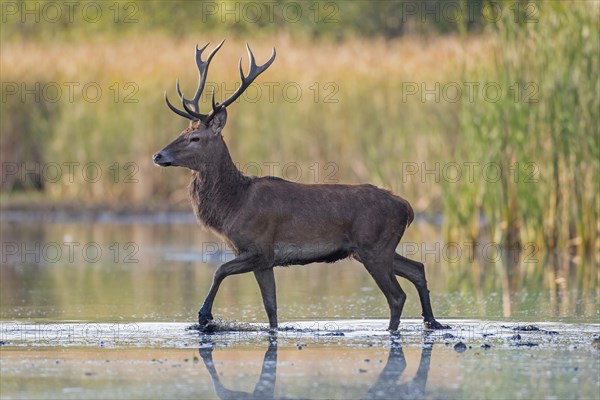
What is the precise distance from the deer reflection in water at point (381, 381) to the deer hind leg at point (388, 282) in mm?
1294

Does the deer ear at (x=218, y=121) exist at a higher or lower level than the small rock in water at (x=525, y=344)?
higher

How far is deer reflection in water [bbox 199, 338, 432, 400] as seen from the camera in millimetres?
8469

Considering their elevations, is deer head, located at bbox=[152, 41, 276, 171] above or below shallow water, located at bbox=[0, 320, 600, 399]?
above

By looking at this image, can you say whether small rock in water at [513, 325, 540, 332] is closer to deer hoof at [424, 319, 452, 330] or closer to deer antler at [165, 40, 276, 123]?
deer hoof at [424, 319, 452, 330]

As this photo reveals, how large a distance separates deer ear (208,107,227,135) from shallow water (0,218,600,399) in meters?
1.60

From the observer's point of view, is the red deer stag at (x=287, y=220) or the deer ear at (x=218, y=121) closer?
the red deer stag at (x=287, y=220)

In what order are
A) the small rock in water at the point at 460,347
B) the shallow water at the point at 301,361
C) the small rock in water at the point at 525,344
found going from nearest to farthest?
the shallow water at the point at 301,361 → the small rock in water at the point at 460,347 → the small rock in water at the point at 525,344

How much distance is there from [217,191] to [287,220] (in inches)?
24.1

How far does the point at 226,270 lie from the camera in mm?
11461

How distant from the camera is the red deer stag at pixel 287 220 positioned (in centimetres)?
1170

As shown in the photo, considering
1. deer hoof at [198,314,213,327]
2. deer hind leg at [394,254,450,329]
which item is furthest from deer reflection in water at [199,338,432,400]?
deer hind leg at [394,254,450,329]

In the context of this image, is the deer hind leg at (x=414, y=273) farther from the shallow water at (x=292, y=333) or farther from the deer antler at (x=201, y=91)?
the deer antler at (x=201, y=91)

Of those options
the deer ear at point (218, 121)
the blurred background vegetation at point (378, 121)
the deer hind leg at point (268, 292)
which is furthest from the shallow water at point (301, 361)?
the blurred background vegetation at point (378, 121)

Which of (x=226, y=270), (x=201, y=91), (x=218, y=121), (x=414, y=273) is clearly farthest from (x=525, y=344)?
(x=201, y=91)
